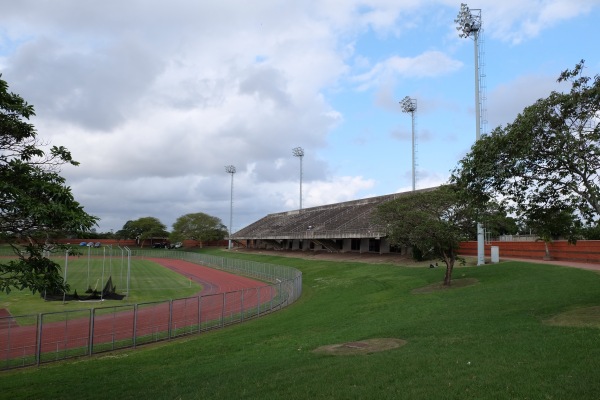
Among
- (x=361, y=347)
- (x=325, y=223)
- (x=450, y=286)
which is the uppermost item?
(x=325, y=223)

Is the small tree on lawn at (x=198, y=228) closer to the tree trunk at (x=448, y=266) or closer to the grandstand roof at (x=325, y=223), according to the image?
the grandstand roof at (x=325, y=223)

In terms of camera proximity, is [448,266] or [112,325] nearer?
[112,325]

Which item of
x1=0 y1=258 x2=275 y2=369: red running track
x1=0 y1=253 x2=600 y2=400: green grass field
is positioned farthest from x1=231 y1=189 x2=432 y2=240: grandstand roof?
x1=0 y1=253 x2=600 y2=400: green grass field

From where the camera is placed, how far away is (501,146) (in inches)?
593

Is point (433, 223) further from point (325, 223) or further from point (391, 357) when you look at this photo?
point (325, 223)

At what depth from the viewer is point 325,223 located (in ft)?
236

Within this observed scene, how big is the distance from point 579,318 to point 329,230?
51.4m

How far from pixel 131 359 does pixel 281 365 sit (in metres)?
7.53

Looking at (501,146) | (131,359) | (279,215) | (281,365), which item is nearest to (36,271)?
(281,365)

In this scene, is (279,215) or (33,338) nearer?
(33,338)

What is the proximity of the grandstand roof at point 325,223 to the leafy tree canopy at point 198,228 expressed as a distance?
67.3 feet

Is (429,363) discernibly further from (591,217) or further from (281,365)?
(591,217)

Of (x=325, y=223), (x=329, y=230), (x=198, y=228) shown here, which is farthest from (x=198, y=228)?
(x=329, y=230)

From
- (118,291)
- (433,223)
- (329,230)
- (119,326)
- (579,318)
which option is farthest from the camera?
(329,230)
